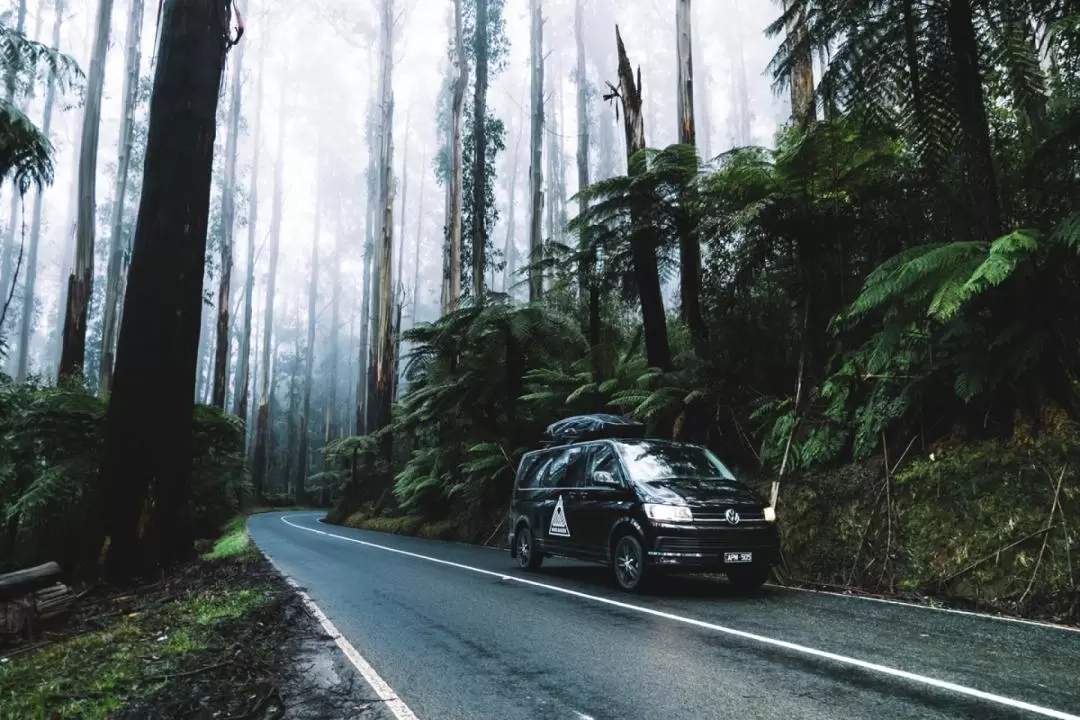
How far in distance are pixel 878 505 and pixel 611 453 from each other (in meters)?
3.28

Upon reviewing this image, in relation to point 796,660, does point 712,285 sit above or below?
above

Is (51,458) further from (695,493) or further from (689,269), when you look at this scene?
(689,269)

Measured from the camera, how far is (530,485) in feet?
37.8

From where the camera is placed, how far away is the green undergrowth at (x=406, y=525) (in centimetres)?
1947

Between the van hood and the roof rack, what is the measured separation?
3.61 m

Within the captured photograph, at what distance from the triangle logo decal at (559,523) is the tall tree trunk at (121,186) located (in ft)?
61.7

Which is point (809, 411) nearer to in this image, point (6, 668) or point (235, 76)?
point (6, 668)

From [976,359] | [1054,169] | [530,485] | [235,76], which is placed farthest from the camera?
[235,76]

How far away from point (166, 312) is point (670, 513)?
6626 mm

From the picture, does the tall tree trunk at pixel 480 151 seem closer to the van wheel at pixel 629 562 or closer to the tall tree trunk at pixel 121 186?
the tall tree trunk at pixel 121 186

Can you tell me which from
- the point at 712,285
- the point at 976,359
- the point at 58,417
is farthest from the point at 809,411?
the point at 58,417

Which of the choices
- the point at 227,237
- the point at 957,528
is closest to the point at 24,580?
the point at 957,528

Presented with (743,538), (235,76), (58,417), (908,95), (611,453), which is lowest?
(743,538)

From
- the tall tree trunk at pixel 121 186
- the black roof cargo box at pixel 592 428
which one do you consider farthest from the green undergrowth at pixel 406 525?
the tall tree trunk at pixel 121 186
